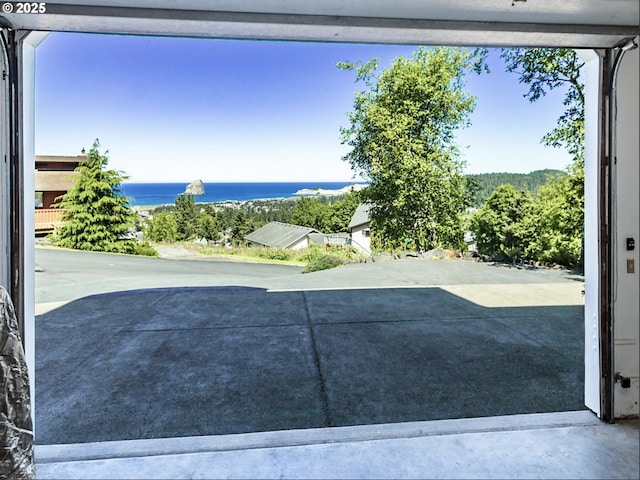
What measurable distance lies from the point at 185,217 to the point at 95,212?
231 centimetres

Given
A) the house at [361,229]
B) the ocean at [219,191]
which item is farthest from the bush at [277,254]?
the ocean at [219,191]

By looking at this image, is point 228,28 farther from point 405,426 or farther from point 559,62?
point 559,62

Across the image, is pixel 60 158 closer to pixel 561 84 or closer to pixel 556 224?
pixel 561 84

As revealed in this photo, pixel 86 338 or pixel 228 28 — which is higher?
pixel 228 28

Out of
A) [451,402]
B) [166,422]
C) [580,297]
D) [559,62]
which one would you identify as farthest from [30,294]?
[559,62]

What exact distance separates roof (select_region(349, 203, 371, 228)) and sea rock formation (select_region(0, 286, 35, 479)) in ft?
30.1

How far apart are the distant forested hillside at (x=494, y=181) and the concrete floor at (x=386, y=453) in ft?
27.1

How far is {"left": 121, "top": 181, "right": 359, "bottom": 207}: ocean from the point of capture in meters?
12.2

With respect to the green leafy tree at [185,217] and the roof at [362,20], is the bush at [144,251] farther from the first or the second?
the roof at [362,20]

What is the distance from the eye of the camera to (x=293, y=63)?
534 inches

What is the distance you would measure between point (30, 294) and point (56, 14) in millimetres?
1126

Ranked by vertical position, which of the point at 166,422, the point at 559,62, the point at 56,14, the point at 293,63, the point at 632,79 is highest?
the point at 293,63

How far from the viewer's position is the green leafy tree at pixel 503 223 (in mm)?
9367

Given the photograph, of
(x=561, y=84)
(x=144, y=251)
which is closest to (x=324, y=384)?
(x=561, y=84)
